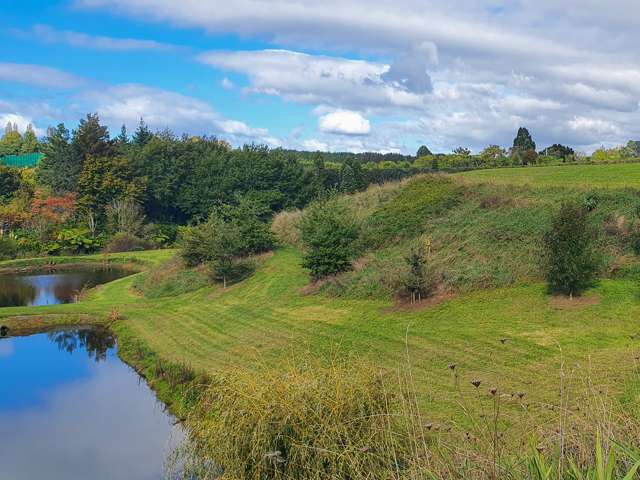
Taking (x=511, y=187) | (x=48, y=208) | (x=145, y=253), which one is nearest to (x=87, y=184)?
(x=48, y=208)

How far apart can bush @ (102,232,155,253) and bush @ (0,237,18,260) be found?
23.7 feet

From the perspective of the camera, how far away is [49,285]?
3812 cm

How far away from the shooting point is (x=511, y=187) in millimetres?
27984

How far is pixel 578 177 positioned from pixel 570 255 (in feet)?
46.7

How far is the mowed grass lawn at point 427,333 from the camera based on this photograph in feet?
41.3

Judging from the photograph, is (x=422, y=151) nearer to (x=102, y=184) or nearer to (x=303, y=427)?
(x=102, y=184)

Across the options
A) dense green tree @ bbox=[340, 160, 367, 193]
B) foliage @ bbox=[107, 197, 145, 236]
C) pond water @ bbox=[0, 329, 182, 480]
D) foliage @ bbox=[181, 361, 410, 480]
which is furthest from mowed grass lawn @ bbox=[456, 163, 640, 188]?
foliage @ bbox=[107, 197, 145, 236]

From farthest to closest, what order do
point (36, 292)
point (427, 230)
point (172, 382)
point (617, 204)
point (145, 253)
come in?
point (145, 253) → point (36, 292) → point (427, 230) → point (617, 204) → point (172, 382)

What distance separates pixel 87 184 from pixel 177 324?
39228mm

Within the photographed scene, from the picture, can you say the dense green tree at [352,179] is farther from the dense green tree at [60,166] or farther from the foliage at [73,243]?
the dense green tree at [60,166]

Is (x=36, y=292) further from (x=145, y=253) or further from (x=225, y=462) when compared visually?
(x=225, y=462)

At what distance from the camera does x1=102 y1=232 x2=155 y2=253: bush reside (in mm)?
52719

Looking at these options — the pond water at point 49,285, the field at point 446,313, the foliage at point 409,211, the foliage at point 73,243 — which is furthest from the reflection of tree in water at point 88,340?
the foliage at point 73,243

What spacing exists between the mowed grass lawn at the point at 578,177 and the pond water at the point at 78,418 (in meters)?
20.1
